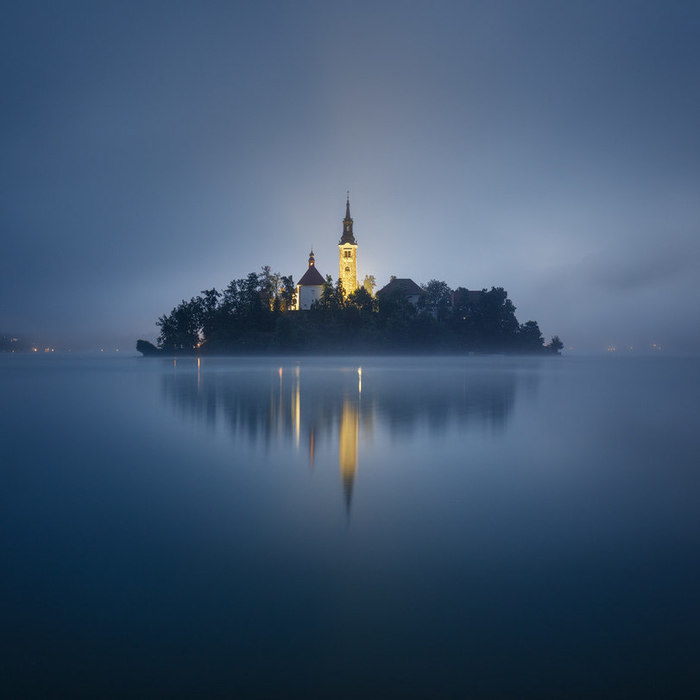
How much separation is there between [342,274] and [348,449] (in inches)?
3706

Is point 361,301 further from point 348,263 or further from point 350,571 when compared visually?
point 350,571

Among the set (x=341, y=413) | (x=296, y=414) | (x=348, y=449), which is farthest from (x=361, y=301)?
(x=348, y=449)

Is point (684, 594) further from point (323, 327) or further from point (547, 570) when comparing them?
point (323, 327)

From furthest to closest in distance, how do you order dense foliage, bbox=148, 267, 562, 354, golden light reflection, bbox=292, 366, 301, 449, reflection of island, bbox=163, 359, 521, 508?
dense foliage, bbox=148, 267, 562, 354, golden light reflection, bbox=292, 366, 301, 449, reflection of island, bbox=163, 359, 521, 508

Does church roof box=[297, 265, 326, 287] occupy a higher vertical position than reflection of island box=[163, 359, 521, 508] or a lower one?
higher

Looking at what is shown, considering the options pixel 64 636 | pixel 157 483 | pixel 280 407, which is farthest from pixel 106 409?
pixel 64 636

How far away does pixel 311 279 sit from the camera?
340 feet

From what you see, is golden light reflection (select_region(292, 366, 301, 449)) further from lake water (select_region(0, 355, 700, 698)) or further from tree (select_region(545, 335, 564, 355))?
tree (select_region(545, 335, 564, 355))

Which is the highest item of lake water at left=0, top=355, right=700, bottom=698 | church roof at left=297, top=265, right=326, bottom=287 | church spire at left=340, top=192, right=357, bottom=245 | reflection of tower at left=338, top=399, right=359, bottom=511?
church spire at left=340, top=192, right=357, bottom=245

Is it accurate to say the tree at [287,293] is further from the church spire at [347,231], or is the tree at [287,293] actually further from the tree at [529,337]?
the tree at [529,337]

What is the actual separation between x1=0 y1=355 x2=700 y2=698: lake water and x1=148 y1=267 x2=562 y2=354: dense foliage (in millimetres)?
66684

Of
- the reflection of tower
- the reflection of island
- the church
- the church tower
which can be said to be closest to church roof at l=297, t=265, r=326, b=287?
the church

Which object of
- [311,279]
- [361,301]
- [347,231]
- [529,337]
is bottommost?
[529,337]

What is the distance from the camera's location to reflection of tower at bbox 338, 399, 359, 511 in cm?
612
